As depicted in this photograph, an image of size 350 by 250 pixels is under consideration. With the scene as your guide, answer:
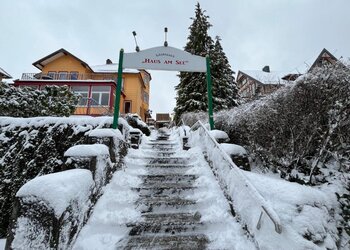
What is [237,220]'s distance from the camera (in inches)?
109

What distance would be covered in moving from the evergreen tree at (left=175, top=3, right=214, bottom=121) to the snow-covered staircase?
9.75m

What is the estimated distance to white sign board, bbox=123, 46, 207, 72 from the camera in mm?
5094

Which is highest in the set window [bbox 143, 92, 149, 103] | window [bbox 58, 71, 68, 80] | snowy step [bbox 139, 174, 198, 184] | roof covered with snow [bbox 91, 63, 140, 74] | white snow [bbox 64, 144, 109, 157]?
roof covered with snow [bbox 91, 63, 140, 74]

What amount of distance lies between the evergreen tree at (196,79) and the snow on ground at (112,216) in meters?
10.2

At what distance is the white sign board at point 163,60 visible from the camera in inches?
201

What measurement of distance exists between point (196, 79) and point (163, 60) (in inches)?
365

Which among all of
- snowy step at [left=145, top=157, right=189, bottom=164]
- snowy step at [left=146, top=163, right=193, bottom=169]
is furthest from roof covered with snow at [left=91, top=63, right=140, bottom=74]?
snowy step at [left=146, top=163, right=193, bottom=169]

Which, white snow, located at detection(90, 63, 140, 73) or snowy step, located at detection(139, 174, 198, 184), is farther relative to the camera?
white snow, located at detection(90, 63, 140, 73)

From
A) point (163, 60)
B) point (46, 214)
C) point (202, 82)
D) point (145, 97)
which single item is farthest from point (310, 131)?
point (145, 97)

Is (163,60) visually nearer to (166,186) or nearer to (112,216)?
(166,186)

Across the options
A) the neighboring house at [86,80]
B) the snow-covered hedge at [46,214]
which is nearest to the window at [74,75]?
the neighboring house at [86,80]

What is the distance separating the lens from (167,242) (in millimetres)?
2455

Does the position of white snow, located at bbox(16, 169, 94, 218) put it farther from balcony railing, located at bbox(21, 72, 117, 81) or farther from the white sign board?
balcony railing, located at bbox(21, 72, 117, 81)

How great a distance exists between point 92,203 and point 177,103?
1233 centimetres
